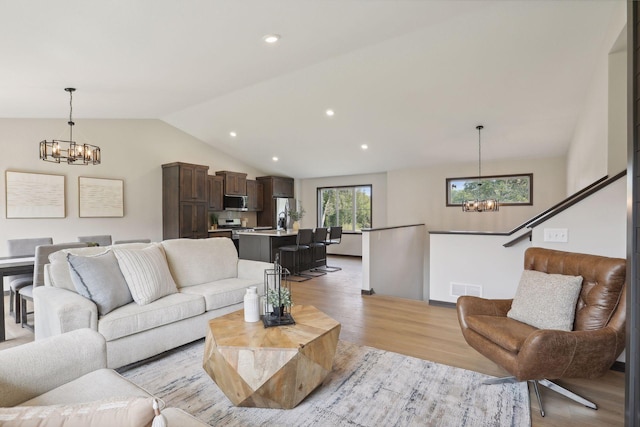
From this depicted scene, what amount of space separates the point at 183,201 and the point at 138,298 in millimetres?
4547

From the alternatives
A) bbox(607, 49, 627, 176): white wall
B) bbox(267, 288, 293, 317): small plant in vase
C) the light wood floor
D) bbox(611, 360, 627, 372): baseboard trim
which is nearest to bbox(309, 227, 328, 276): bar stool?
the light wood floor

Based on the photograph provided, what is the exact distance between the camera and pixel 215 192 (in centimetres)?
787

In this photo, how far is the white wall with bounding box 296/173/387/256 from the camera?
29.3 ft

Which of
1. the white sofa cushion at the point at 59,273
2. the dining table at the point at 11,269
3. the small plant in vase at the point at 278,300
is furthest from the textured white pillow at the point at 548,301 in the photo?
the dining table at the point at 11,269

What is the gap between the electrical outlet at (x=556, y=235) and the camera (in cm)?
294

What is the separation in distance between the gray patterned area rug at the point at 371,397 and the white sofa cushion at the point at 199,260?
869mm

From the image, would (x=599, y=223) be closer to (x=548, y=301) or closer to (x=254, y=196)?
(x=548, y=301)

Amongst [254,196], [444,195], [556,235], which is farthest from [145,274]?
[444,195]

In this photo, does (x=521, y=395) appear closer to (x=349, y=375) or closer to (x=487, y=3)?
(x=349, y=375)

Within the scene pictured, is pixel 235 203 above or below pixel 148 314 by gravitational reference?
above

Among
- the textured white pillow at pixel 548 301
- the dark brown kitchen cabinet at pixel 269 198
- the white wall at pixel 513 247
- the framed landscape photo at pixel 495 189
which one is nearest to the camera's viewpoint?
the textured white pillow at pixel 548 301

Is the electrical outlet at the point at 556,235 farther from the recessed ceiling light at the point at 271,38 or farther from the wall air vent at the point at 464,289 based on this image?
the recessed ceiling light at the point at 271,38

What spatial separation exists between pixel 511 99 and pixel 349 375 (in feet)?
14.8

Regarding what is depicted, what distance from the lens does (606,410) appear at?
2018mm
